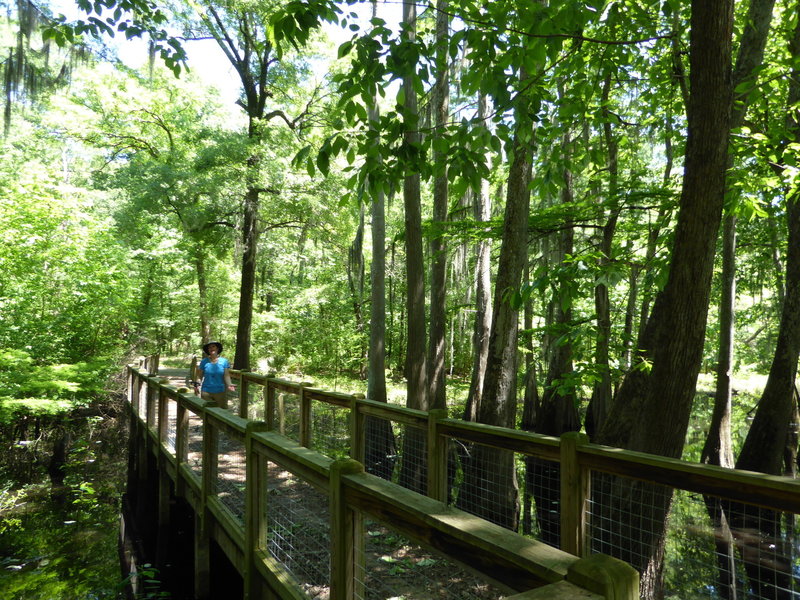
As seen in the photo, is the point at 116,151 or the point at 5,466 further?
the point at 116,151

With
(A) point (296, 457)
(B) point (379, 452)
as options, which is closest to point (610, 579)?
(A) point (296, 457)

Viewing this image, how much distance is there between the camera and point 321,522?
464cm

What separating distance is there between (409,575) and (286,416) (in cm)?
484

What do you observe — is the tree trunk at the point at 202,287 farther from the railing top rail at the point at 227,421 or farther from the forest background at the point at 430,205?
the railing top rail at the point at 227,421

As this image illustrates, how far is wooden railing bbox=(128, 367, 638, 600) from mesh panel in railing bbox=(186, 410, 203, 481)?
0.10 ft

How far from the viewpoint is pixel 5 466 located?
10.6 m

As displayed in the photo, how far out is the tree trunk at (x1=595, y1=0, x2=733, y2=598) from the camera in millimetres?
3592

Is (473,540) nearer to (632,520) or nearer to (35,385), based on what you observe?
(632,520)

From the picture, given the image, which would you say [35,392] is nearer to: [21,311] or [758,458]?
[21,311]

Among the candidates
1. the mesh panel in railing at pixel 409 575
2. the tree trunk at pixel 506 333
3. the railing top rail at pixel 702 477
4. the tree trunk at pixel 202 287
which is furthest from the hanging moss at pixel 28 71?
the railing top rail at pixel 702 477

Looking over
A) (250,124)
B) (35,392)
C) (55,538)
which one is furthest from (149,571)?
(250,124)

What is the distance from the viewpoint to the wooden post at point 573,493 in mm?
3316

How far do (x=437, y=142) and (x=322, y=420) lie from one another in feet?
21.2

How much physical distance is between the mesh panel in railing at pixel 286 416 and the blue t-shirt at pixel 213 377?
0.88m
